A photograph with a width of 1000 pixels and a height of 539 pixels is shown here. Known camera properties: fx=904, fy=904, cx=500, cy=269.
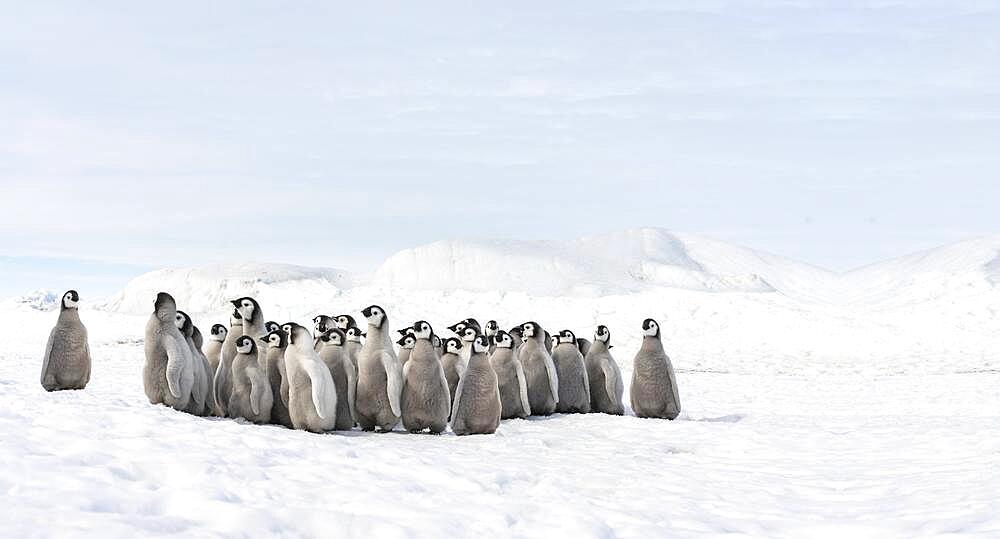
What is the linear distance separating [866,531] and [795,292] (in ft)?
167

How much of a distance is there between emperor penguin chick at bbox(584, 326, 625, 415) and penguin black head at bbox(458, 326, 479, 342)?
209cm

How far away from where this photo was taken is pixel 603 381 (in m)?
10.3

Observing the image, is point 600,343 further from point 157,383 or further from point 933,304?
point 933,304

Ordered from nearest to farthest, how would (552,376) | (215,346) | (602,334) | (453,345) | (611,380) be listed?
(453,345) < (215,346) < (552,376) < (611,380) < (602,334)

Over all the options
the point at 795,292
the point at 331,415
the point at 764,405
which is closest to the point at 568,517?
the point at 331,415

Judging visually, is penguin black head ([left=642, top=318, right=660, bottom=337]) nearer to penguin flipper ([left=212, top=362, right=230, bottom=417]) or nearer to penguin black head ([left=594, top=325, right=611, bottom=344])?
penguin black head ([left=594, top=325, right=611, bottom=344])

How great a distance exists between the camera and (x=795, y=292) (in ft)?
174

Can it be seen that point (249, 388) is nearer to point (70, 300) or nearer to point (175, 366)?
point (175, 366)

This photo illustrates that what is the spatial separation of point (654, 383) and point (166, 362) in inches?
193

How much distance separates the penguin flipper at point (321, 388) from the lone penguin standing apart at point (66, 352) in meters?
2.45

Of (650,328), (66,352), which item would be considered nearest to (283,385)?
(66,352)

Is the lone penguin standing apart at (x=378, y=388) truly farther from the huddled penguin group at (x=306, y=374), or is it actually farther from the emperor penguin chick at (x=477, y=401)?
the emperor penguin chick at (x=477, y=401)

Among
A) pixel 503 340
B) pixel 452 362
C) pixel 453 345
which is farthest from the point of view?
pixel 503 340

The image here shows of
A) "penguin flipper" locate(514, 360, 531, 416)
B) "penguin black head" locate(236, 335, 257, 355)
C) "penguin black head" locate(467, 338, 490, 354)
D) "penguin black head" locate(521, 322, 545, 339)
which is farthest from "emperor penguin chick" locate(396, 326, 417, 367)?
"penguin black head" locate(521, 322, 545, 339)
